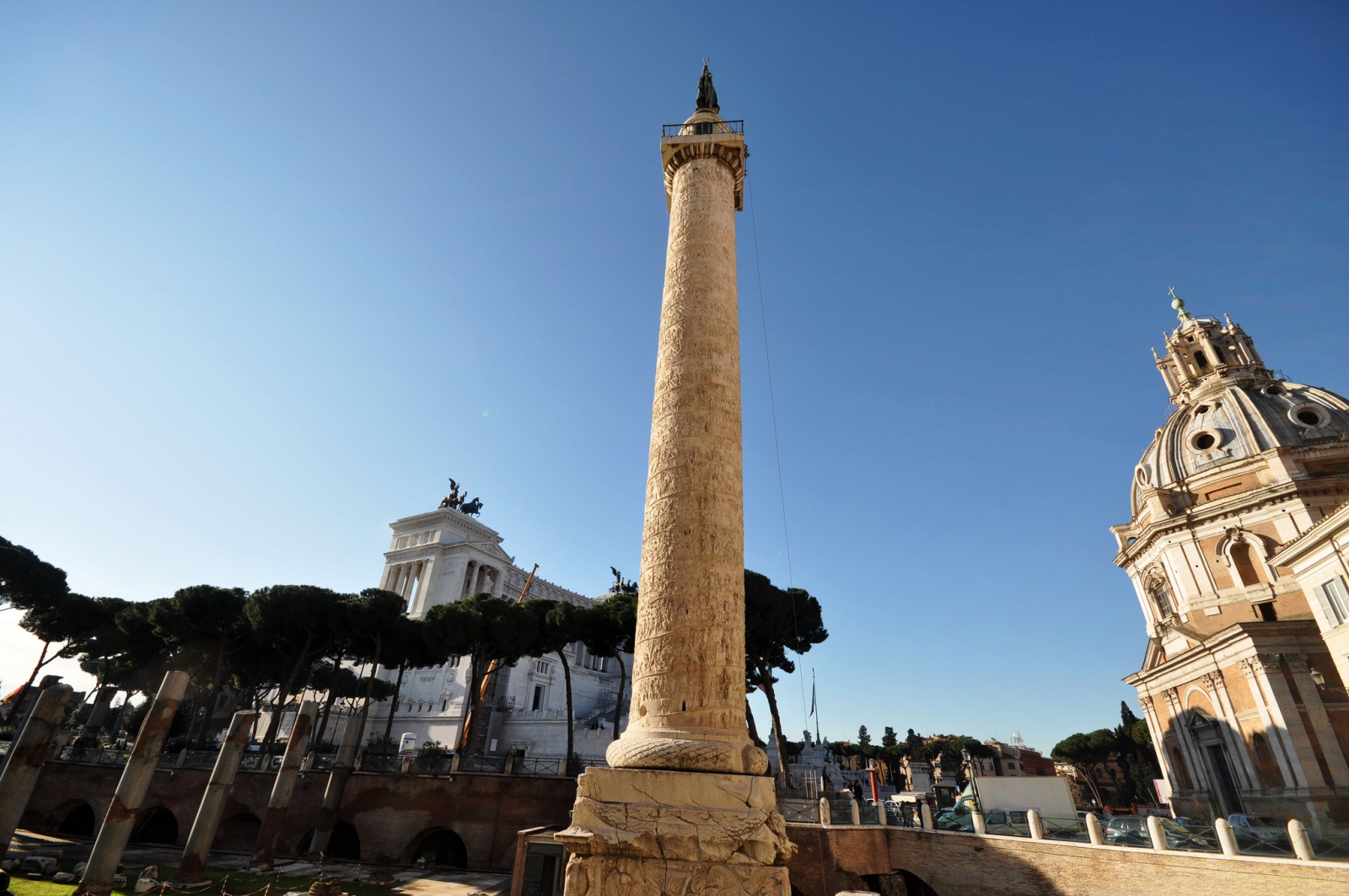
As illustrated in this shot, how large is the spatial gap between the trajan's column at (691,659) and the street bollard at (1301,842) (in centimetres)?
1458

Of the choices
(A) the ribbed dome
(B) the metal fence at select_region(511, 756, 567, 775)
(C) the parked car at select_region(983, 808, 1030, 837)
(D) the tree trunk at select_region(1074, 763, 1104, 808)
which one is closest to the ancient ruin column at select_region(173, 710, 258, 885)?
(B) the metal fence at select_region(511, 756, 567, 775)

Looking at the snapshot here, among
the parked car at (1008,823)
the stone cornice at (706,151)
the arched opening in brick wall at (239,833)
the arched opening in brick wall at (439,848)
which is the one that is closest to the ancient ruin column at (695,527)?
the stone cornice at (706,151)

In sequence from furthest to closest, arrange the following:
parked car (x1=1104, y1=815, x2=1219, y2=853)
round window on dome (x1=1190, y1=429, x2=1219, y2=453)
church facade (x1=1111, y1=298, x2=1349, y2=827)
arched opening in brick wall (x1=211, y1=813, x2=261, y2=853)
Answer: round window on dome (x1=1190, y1=429, x2=1219, y2=453), arched opening in brick wall (x1=211, y1=813, x2=261, y2=853), church facade (x1=1111, y1=298, x2=1349, y2=827), parked car (x1=1104, y1=815, x2=1219, y2=853)

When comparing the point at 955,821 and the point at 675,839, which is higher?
the point at 955,821

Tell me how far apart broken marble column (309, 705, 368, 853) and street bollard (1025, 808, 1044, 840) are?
23.5 m

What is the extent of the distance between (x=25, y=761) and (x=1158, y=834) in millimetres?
29562

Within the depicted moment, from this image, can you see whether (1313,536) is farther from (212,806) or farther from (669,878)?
(212,806)

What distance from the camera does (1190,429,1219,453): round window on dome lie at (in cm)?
3710

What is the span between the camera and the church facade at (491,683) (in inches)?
1704

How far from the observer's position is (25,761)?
59.4 feet

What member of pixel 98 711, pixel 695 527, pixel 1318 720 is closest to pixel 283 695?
pixel 98 711

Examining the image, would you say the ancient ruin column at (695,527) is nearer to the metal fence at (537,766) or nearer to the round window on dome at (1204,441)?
the metal fence at (537,766)

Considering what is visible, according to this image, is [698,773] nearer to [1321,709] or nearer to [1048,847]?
[1048,847]

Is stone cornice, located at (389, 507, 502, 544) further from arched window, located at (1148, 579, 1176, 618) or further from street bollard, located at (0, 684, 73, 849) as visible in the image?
arched window, located at (1148, 579, 1176, 618)
